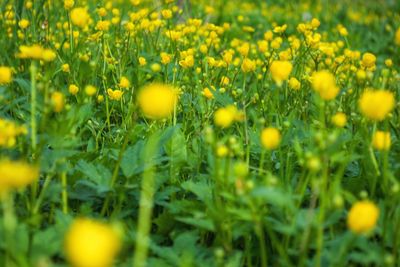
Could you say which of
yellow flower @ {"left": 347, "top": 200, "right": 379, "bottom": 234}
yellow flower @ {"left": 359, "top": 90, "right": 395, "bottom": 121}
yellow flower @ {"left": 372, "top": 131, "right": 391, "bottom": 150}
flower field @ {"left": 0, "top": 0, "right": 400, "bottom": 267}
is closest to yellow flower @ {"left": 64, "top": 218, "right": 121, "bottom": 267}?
flower field @ {"left": 0, "top": 0, "right": 400, "bottom": 267}

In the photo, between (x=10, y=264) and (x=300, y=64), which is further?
(x=300, y=64)

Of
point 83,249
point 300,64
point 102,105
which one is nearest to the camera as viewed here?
point 83,249

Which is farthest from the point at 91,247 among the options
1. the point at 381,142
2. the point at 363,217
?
the point at 381,142

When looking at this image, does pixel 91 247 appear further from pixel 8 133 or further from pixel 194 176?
pixel 194 176

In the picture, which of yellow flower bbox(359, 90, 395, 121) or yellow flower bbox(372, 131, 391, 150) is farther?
yellow flower bbox(372, 131, 391, 150)

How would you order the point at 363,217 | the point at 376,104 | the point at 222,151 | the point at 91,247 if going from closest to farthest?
the point at 91,247
the point at 363,217
the point at 376,104
the point at 222,151

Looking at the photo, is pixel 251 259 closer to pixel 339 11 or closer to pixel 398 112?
pixel 398 112

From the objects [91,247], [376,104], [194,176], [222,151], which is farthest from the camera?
[194,176]

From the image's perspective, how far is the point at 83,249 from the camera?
0.81 meters

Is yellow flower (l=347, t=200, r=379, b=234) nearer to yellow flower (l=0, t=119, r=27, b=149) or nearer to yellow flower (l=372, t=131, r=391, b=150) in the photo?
yellow flower (l=372, t=131, r=391, b=150)

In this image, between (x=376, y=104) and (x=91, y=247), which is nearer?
(x=91, y=247)

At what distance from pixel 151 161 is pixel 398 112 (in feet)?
2.65

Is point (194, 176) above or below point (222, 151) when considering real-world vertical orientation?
below

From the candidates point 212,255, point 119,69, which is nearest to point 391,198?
point 212,255
